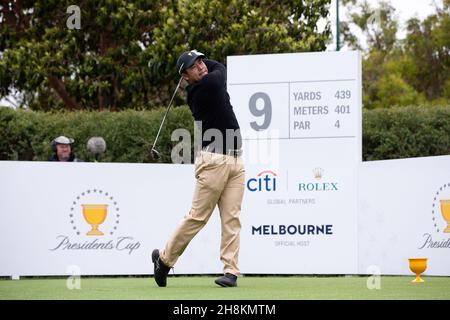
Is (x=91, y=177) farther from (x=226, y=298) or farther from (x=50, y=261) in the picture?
(x=226, y=298)

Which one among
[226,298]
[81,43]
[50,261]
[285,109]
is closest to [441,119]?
[285,109]

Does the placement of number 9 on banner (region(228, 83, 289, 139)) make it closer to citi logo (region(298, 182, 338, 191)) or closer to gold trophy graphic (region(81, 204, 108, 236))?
citi logo (region(298, 182, 338, 191))

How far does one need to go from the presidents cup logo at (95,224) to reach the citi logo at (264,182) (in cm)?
153

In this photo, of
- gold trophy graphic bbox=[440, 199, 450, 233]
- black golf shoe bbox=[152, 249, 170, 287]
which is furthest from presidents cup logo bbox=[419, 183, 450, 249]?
black golf shoe bbox=[152, 249, 170, 287]

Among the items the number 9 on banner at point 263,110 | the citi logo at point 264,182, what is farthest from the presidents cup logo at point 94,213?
the number 9 on banner at point 263,110

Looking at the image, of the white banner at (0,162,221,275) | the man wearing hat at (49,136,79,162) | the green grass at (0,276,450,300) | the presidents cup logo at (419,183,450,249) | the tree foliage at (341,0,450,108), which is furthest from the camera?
the tree foliage at (341,0,450,108)

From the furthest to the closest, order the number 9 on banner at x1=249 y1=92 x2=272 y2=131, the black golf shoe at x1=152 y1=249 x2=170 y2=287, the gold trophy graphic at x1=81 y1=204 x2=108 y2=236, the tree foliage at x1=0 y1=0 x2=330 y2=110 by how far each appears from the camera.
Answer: the tree foliage at x1=0 y1=0 x2=330 y2=110 < the number 9 on banner at x1=249 y1=92 x2=272 y2=131 < the gold trophy graphic at x1=81 y1=204 x2=108 y2=236 < the black golf shoe at x1=152 y1=249 x2=170 y2=287

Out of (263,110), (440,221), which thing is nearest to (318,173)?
(263,110)

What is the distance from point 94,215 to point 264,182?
6.64 feet

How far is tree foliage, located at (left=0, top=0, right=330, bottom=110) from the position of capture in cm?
1980

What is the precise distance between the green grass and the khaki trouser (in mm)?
312

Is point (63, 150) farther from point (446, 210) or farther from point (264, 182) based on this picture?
point (446, 210)

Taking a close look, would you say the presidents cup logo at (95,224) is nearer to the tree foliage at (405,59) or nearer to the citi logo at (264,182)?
the citi logo at (264,182)

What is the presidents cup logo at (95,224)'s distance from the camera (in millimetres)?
11305
